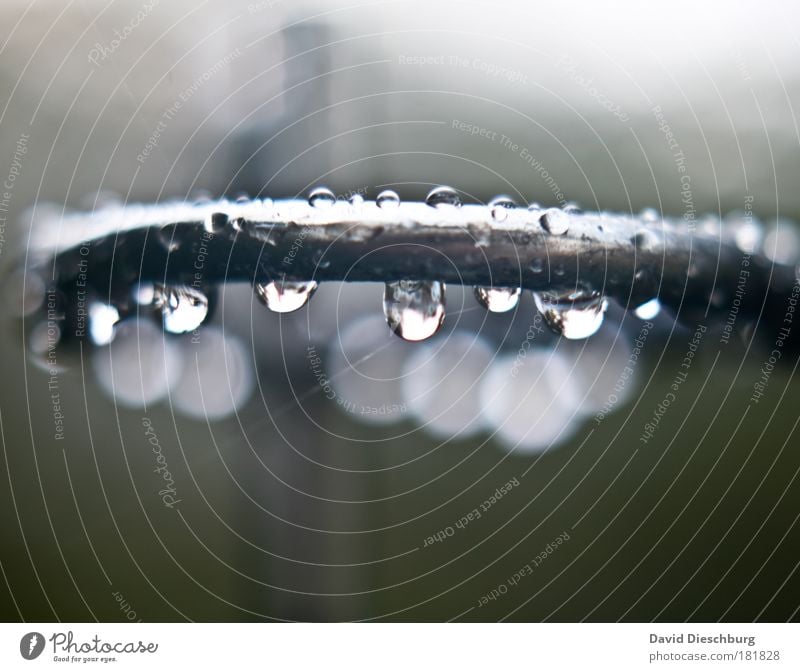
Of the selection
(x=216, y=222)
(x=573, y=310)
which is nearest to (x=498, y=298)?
(x=573, y=310)

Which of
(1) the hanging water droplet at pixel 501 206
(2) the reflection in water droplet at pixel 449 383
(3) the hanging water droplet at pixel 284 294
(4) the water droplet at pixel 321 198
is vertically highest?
(4) the water droplet at pixel 321 198

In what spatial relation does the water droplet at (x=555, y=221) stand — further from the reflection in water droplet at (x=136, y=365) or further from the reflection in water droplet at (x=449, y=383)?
the reflection in water droplet at (x=136, y=365)

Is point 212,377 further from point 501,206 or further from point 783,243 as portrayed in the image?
point 783,243

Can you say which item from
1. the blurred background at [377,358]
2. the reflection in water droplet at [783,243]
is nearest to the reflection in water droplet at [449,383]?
the blurred background at [377,358]

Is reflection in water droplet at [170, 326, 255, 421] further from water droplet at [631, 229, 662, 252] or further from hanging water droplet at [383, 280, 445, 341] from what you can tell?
water droplet at [631, 229, 662, 252]

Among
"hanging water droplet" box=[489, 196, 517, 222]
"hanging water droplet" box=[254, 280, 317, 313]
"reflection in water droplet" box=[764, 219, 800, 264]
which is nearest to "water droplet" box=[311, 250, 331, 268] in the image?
"hanging water droplet" box=[254, 280, 317, 313]
